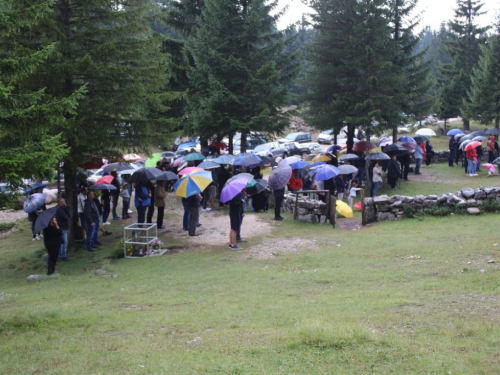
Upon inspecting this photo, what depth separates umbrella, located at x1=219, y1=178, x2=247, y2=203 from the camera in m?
13.3

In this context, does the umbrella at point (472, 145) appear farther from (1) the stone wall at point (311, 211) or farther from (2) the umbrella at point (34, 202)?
(2) the umbrella at point (34, 202)

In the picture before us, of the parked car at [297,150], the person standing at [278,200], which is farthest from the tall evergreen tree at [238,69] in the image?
the parked car at [297,150]

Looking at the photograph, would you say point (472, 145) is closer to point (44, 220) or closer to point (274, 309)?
point (274, 309)

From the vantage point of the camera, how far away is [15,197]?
27.4 feet

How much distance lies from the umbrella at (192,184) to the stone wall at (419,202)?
5.36m

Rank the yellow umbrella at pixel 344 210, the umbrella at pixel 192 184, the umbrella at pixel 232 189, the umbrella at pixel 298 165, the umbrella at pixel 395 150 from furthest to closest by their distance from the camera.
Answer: the umbrella at pixel 395 150, the umbrella at pixel 298 165, the yellow umbrella at pixel 344 210, the umbrella at pixel 192 184, the umbrella at pixel 232 189

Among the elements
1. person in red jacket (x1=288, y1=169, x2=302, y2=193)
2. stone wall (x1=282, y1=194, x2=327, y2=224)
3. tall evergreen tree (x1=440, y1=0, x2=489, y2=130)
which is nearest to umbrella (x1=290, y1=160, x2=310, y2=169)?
person in red jacket (x1=288, y1=169, x2=302, y2=193)

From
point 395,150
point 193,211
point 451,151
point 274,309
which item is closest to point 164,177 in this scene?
point 193,211

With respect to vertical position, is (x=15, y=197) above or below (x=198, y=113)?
below

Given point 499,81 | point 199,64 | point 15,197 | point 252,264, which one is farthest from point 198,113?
point 499,81

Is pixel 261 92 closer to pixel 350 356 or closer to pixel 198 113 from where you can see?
pixel 198 113

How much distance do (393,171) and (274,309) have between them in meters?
15.4

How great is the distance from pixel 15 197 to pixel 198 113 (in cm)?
1357

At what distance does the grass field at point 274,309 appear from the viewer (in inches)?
238
